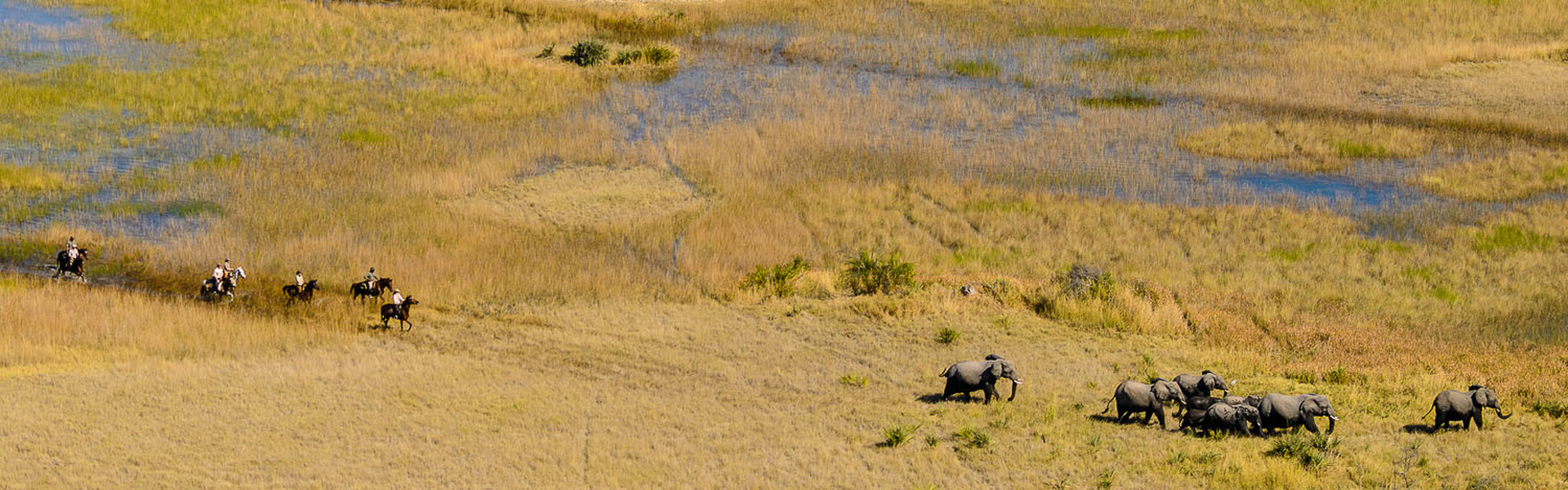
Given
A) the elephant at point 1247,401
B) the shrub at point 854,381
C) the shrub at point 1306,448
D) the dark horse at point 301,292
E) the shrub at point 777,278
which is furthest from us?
the shrub at point 777,278

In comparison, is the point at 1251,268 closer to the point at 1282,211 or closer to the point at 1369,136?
the point at 1282,211

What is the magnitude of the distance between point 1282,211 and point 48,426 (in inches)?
1159

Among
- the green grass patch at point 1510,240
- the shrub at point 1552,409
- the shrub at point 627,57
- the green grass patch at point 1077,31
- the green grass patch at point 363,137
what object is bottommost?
the shrub at point 1552,409

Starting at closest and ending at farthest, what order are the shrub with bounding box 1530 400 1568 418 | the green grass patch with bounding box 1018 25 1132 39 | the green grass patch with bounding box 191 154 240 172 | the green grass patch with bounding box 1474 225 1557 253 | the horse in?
1. the shrub with bounding box 1530 400 1568 418
2. the horse
3. the green grass patch with bounding box 1474 225 1557 253
4. the green grass patch with bounding box 191 154 240 172
5. the green grass patch with bounding box 1018 25 1132 39

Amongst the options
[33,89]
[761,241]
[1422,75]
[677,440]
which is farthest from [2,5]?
[1422,75]

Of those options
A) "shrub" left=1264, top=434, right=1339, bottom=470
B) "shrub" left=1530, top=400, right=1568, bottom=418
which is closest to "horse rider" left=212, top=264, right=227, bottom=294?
"shrub" left=1264, top=434, right=1339, bottom=470

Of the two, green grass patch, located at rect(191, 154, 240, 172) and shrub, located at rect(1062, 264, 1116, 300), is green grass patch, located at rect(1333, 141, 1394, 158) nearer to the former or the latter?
shrub, located at rect(1062, 264, 1116, 300)

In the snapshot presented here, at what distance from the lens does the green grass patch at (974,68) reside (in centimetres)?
5306

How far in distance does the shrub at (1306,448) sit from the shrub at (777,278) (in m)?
12.0

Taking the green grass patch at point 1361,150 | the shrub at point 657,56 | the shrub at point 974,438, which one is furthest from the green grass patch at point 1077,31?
the shrub at point 974,438

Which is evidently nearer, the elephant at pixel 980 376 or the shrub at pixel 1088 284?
the elephant at pixel 980 376

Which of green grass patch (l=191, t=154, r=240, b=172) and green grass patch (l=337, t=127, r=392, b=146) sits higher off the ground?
green grass patch (l=337, t=127, r=392, b=146)

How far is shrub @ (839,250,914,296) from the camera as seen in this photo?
30.2 meters

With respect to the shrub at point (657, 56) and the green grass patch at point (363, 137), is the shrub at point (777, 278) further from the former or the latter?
the shrub at point (657, 56)
